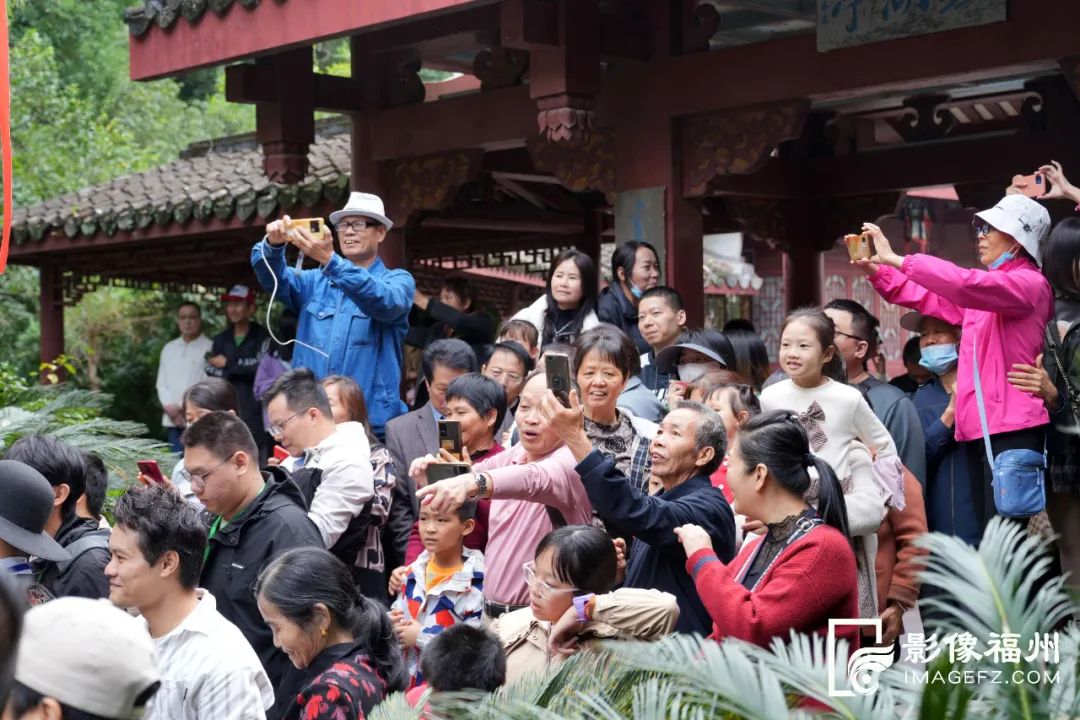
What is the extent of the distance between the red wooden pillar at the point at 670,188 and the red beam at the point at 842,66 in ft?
0.41

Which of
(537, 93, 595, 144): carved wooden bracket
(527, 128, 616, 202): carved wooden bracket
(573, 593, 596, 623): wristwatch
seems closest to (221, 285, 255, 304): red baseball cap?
(527, 128, 616, 202): carved wooden bracket

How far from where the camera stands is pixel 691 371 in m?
5.50

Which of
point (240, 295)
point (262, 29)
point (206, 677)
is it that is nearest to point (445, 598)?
point (206, 677)

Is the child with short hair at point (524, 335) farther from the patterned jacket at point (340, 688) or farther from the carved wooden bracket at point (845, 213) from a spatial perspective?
the carved wooden bracket at point (845, 213)

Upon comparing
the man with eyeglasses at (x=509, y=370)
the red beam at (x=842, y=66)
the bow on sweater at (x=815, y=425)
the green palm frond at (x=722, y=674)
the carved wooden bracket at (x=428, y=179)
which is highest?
the red beam at (x=842, y=66)

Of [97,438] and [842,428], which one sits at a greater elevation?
[842,428]

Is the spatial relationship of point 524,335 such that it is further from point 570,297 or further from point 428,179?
point 428,179

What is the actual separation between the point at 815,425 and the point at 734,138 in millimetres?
2873

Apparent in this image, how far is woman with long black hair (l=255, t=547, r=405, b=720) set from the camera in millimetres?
3551

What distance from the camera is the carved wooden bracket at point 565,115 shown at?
22.5 feet

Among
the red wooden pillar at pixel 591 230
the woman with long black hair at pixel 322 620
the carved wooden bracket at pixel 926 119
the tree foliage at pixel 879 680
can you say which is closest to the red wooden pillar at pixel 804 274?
the carved wooden bracket at pixel 926 119

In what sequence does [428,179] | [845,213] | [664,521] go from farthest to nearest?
1. [845,213]
2. [428,179]
3. [664,521]

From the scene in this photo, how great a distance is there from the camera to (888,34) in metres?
6.62

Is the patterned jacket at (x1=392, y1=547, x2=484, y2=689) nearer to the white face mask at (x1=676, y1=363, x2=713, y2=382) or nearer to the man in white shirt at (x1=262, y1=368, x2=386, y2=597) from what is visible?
the man in white shirt at (x1=262, y1=368, x2=386, y2=597)
